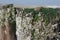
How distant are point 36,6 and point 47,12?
0.13 meters

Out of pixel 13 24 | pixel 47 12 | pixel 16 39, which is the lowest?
pixel 16 39

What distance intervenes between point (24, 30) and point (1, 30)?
0.82 ft

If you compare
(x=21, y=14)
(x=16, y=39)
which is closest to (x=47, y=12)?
(x=21, y=14)

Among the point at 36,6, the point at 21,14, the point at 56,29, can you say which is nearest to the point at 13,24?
the point at 21,14

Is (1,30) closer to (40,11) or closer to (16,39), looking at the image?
(16,39)

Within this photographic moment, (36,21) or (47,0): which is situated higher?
(47,0)

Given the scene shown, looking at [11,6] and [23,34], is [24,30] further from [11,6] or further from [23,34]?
[11,6]

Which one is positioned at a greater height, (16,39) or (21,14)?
(21,14)

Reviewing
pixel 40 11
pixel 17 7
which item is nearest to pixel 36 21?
pixel 40 11

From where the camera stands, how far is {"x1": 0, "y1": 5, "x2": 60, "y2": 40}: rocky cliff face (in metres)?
2.24

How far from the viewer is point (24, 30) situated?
89.8 inches

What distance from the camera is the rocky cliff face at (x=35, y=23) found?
2.24 metres

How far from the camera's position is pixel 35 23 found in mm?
2260

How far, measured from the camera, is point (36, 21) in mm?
2260
